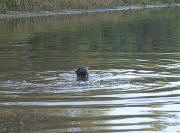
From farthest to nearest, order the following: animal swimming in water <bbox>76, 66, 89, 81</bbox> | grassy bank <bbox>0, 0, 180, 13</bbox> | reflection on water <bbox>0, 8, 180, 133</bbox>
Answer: grassy bank <bbox>0, 0, 180, 13</bbox> → animal swimming in water <bbox>76, 66, 89, 81</bbox> → reflection on water <bbox>0, 8, 180, 133</bbox>

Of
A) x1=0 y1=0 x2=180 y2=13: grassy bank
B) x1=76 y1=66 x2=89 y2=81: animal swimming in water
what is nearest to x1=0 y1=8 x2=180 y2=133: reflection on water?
x1=76 y1=66 x2=89 y2=81: animal swimming in water

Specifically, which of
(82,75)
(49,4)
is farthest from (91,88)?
(49,4)

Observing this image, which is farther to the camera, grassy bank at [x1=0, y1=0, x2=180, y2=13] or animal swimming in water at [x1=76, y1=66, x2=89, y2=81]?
grassy bank at [x1=0, y1=0, x2=180, y2=13]

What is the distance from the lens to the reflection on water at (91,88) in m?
9.20

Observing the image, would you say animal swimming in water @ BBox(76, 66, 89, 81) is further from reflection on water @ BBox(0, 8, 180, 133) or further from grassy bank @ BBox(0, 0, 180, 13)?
grassy bank @ BBox(0, 0, 180, 13)

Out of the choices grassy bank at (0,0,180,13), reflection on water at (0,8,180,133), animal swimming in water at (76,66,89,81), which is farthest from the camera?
grassy bank at (0,0,180,13)

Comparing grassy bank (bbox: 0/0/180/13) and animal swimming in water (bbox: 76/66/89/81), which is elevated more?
animal swimming in water (bbox: 76/66/89/81)

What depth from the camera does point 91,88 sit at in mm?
12461

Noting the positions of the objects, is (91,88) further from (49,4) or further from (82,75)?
(49,4)

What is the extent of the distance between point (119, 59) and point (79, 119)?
870 cm

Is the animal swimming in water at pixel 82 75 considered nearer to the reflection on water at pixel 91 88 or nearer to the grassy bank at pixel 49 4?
the reflection on water at pixel 91 88

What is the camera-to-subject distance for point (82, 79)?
44.1 feet

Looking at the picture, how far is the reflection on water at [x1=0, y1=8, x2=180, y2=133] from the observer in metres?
9.20

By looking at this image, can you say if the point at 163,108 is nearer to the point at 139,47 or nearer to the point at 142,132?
the point at 142,132
